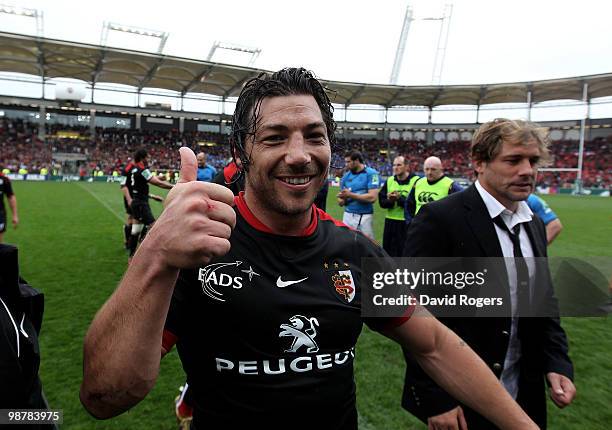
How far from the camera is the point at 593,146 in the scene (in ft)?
158

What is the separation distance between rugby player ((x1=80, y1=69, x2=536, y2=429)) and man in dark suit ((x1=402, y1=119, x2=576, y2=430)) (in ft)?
1.68

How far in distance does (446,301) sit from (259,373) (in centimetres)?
129

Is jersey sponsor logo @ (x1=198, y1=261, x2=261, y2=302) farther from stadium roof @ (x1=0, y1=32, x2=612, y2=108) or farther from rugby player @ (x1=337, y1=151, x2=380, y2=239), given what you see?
A: stadium roof @ (x1=0, y1=32, x2=612, y2=108)

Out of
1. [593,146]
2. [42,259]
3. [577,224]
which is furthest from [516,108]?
[42,259]

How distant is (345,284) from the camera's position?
165cm

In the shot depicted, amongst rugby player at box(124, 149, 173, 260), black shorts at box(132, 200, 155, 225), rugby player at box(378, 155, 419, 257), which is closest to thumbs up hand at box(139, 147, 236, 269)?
rugby player at box(378, 155, 419, 257)

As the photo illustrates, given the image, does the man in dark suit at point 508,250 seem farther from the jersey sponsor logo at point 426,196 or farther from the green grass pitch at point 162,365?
the jersey sponsor logo at point 426,196

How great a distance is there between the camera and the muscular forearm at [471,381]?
1.54 meters

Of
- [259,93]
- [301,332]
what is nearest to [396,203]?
[259,93]

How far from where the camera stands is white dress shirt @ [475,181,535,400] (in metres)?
2.21

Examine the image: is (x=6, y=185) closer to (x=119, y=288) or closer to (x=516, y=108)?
(x=119, y=288)

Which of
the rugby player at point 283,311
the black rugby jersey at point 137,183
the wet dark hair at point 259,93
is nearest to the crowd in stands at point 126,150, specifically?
the black rugby jersey at point 137,183

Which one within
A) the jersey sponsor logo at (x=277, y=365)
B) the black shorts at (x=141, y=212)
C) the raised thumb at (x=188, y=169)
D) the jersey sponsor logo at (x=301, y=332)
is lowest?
the black shorts at (x=141, y=212)

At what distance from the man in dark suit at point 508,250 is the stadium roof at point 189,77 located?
89.8 feet
